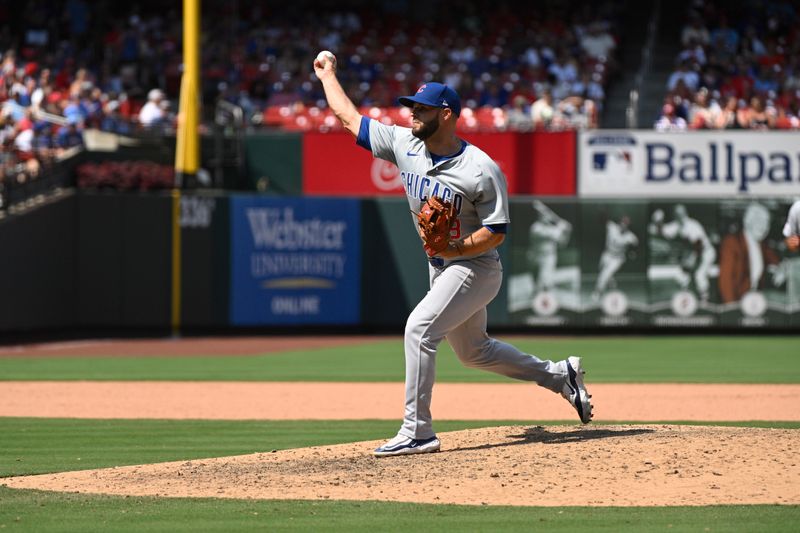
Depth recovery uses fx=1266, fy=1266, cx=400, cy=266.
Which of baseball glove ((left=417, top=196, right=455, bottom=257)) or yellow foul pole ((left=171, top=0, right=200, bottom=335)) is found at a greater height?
yellow foul pole ((left=171, top=0, right=200, bottom=335))

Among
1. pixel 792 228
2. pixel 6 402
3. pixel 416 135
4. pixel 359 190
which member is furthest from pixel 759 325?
pixel 416 135

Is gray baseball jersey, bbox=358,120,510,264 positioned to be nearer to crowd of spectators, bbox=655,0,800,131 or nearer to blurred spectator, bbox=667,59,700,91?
crowd of spectators, bbox=655,0,800,131

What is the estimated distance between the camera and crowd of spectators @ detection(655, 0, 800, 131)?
2169 centimetres

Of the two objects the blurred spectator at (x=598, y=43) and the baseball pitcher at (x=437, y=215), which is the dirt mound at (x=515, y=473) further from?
the blurred spectator at (x=598, y=43)

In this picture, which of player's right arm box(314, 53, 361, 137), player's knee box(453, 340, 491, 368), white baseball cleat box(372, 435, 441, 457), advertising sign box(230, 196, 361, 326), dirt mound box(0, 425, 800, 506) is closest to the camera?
dirt mound box(0, 425, 800, 506)

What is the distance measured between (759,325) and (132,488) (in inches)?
609

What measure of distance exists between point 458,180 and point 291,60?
59.8ft

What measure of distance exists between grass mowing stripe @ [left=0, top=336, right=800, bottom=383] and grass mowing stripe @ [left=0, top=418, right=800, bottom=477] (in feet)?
13.0

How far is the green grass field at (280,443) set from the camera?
227 inches

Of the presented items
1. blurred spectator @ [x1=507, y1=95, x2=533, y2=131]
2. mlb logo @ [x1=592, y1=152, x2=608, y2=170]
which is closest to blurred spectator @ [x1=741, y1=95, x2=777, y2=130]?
mlb logo @ [x1=592, y1=152, x2=608, y2=170]

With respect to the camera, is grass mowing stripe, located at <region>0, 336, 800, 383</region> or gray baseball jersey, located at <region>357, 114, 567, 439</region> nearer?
gray baseball jersey, located at <region>357, 114, 567, 439</region>

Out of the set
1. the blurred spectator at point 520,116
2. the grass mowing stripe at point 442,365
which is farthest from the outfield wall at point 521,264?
the blurred spectator at point 520,116

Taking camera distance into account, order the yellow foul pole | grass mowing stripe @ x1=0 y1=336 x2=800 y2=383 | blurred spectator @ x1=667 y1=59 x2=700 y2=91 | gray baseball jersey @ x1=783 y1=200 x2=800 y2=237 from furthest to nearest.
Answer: blurred spectator @ x1=667 y1=59 x2=700 y2=91, the yellow foul pole, grass mowing stripe @ x1=0 y1=336 x2=800 y2=383, gray baseball jersey @ x1=783 y1=200 x2=800 y2=237

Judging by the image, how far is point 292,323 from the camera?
20.5 meters
